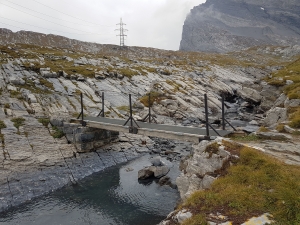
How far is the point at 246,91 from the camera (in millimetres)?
64250

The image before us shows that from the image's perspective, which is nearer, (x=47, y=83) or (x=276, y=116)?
(x=276, y=116)

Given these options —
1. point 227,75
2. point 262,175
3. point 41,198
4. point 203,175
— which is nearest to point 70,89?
point 41,198

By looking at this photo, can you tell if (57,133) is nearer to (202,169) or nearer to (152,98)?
(202,169)

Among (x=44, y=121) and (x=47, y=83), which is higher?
(x=47, y=83)

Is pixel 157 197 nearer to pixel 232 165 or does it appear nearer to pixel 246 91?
pixel 232 165

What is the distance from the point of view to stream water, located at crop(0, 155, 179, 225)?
19.5 meters

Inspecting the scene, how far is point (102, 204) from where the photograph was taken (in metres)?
22.3

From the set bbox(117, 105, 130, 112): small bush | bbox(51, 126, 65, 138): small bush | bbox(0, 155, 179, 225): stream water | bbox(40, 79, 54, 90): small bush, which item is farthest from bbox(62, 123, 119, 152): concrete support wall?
bbox(40, 79, 54, 90): small bush

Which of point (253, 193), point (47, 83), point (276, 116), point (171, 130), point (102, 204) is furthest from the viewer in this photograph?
point (47, 83)

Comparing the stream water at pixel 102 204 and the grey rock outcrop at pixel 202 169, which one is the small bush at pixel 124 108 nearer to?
the stream water at pixel 102 204

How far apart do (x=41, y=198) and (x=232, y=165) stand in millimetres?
18796

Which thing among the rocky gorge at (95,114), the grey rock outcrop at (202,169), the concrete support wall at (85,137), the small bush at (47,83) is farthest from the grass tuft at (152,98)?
the grey rock outcrop at (202,169)

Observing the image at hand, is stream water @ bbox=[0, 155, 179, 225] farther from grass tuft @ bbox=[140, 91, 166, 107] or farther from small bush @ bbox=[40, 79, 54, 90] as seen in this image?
small bush @ bbox=[40, 79, 54, 90]

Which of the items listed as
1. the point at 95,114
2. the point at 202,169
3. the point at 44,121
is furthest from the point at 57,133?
the point at 202,169
